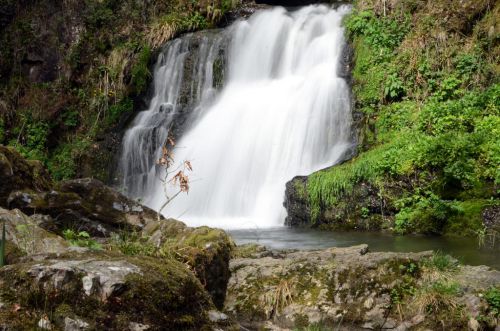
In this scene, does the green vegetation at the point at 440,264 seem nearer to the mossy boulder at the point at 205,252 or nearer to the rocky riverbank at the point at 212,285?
the rocky riverbank at the point at 212,285

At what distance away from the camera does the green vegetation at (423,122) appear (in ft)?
32.3

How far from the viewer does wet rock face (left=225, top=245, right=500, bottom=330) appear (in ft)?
16.0

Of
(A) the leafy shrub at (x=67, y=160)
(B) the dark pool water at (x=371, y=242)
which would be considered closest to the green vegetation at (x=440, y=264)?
(B) the dark pool water at (x=371, y=242)

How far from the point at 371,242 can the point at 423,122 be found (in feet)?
11.8

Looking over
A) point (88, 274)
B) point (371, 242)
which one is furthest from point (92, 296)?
point (371, 242)

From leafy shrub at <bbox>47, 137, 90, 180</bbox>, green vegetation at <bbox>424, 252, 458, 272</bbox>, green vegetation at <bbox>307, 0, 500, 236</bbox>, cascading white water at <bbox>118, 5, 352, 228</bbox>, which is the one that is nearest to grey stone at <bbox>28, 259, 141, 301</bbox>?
green vegetation at <bbox>424, 252, 458, 272</bbox>

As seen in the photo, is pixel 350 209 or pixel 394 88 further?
pixel 394 88

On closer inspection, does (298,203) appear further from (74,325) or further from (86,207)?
(74,325)

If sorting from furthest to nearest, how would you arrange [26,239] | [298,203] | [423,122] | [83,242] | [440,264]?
1. [423,122]
2. [298,203]
3. [440,264]
4. [83,242]
5. [26,239]

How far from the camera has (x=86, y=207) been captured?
8.05m

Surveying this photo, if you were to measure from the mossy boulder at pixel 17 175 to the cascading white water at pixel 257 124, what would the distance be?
13.1 ft

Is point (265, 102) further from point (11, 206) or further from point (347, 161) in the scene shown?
point (11, 206)

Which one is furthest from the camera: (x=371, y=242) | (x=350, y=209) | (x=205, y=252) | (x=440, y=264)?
(x=350, y=209)

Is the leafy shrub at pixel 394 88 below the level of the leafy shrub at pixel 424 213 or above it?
above
